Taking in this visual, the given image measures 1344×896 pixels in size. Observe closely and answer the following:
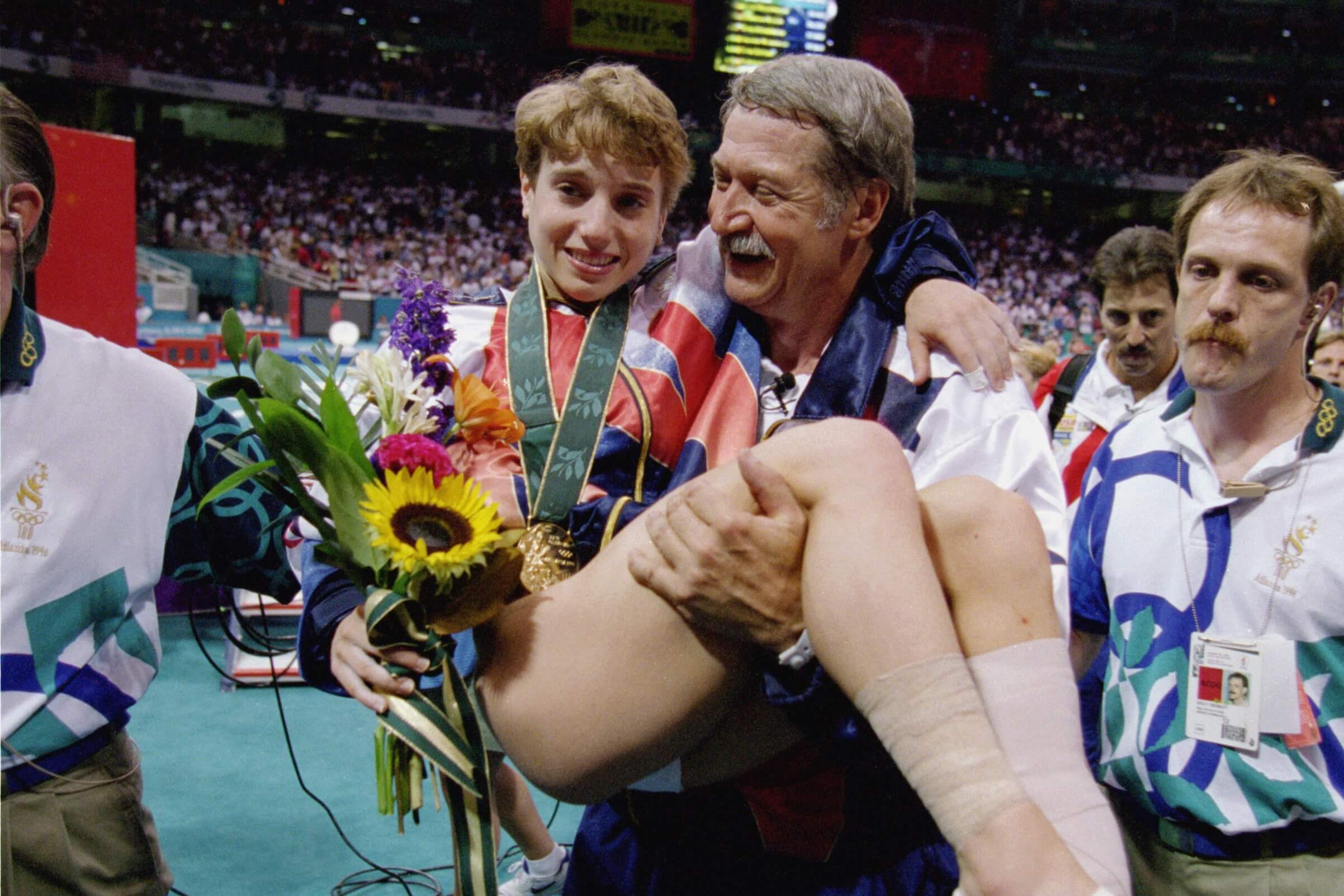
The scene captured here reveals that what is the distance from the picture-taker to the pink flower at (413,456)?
1.36 meters

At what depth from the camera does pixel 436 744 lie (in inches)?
54.3

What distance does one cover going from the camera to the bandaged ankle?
116 centimetres

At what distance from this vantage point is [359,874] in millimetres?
3209

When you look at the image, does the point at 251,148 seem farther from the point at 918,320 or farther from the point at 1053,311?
the point at 918,320

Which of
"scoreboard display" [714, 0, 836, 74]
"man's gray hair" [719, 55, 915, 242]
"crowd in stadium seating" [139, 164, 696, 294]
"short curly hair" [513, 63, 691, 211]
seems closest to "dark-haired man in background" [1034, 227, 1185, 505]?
"man's gray hair" [719, 55, 915, 242]

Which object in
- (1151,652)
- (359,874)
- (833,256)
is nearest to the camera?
(833,256)

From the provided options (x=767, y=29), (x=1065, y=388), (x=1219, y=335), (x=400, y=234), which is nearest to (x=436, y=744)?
(x=1219, y=335)

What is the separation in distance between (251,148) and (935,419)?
28.9 metres

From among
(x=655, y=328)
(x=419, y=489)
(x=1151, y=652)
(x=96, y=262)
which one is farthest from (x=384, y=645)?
(x=96, y=262)

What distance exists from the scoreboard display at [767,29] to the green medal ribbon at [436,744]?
27.7 m

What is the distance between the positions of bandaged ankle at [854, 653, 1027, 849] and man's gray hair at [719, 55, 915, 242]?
907mm

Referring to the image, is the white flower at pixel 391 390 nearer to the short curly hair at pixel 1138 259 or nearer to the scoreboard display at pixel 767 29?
the short curly hair at pixel 1138 259

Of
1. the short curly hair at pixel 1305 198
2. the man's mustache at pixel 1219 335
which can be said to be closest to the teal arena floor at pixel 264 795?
the man's mustache at pixel 1219 335

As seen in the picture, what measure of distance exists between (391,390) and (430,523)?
232 mm
